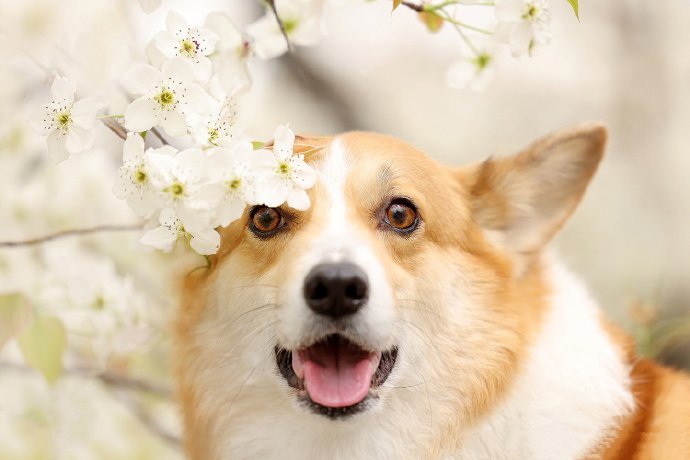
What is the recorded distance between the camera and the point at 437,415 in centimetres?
221

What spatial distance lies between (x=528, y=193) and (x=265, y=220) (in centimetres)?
84

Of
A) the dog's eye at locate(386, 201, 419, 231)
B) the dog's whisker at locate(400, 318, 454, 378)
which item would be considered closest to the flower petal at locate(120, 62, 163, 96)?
the dog's eye at locate(386, 201, 419, 231)

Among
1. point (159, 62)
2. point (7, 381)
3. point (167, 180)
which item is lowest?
point (7, 381)

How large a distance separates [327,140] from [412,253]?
0.42 meters

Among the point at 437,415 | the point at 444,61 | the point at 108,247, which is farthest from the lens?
the point at 444,61

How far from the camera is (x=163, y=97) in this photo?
5.50ft

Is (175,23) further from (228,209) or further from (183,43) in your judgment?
(228,209)

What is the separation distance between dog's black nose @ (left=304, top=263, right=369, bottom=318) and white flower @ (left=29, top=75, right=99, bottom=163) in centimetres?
60

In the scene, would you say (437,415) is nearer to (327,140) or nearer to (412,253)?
(412,253)

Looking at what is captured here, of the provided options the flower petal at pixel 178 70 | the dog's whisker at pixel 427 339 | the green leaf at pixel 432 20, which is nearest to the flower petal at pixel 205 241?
the flower petal at pixel 178 70

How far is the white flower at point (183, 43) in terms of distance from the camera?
172cm

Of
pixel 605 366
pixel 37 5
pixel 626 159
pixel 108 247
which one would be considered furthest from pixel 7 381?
pixel 626 159

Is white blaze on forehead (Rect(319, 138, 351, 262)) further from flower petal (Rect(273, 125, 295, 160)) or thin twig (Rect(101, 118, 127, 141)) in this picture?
thin twig (Rect(101, 118, 127, 141))

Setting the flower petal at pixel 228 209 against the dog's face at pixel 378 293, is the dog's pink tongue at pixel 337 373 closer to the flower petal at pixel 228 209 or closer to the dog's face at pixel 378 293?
the dog's face at pixel 378 293
